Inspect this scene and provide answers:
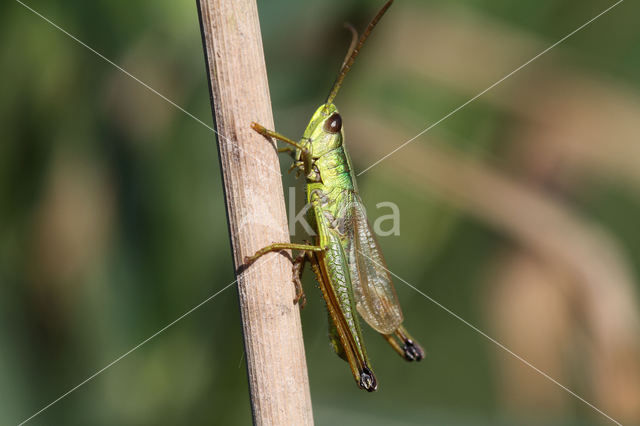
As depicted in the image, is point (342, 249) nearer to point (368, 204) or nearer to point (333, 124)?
point (333, 124)

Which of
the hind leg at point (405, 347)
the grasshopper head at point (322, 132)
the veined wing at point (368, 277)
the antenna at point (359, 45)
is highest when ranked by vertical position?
the antenna at point (359, 45)

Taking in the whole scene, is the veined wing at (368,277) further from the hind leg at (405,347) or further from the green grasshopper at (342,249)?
the hind leg at (405,347)

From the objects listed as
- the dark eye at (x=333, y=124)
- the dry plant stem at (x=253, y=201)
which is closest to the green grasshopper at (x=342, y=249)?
the dark eye at (x=333, y=124)

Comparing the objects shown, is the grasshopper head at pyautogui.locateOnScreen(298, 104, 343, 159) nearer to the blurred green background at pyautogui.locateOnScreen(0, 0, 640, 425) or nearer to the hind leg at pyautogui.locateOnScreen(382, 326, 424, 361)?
the blurred green background at pyautogui.locateOnScreen(0, 0, 640, 425)

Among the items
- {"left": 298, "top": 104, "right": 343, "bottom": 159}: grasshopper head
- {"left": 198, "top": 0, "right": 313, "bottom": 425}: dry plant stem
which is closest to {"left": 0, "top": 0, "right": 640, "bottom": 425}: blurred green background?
{"left": 298, "top": 104, "right": 343, "bottom": 159}: grasshopper head

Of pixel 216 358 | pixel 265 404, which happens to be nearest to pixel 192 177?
pixel 216 358

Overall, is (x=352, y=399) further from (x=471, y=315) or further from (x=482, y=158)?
(x=482, y=158)
